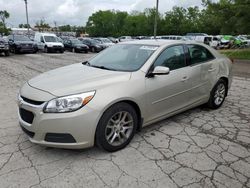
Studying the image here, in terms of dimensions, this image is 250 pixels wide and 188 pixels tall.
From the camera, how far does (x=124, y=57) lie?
162 inches

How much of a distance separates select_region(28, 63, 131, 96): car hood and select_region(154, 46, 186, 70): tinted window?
724 mm

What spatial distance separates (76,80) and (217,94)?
10.7ft

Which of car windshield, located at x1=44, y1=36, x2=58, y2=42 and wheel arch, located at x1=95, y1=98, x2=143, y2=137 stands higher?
car windshield, located at x1=44, y1=36, x2=58, y2=42

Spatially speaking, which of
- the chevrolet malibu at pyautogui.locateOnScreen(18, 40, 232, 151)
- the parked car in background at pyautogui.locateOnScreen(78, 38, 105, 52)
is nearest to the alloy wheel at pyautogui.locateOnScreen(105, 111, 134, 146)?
the chevrolet malibu at pyautogui.locateOnScreen(18, 40, 232, 151)

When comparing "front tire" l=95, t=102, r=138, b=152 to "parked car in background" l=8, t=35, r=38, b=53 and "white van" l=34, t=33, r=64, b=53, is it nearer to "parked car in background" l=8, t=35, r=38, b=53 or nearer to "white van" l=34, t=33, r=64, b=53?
"parked car in background" l=8, t=35, r=38, b=53

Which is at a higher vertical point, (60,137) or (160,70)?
(160,70)

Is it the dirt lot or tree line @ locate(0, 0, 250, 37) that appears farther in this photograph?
tree line @ locate(0, 0, 250, 37)

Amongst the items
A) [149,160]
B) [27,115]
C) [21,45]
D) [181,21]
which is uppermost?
[181,21]

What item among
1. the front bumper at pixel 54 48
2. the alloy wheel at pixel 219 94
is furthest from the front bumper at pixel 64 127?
the front bumper at pixel 54 48

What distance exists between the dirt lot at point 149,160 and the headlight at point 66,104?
0.73 metres

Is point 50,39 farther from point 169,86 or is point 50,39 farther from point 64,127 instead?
point 64,127

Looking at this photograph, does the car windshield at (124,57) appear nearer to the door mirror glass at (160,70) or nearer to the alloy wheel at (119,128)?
the door mirror glass at (160,70)

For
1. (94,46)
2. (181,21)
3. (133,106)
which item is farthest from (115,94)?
(181,21)

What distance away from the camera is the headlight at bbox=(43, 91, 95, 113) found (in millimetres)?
2898
